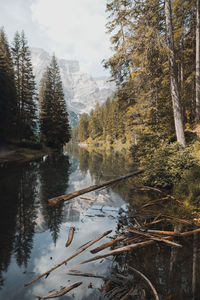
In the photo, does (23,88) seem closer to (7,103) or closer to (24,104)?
(24,104)

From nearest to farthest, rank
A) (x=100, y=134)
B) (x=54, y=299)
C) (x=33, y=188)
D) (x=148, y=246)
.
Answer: (x=54, y=299)
(x=148, y=246)
(x=33, y=188)
(x=100, y=134)

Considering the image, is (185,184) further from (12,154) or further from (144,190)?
(12,154)

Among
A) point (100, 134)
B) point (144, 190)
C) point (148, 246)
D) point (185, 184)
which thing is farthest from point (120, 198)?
point (100, 134)

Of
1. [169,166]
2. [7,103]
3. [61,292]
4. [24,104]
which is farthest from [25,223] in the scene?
[24,104]

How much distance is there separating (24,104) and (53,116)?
258 inches

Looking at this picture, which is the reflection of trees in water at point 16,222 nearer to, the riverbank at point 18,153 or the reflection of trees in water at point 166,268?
the reflection of trees in water at point 166,268

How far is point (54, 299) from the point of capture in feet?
10.0

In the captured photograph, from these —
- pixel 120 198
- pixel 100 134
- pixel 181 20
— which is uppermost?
pixel 181 20

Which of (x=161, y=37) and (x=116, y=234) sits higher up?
(x=161, y=37)

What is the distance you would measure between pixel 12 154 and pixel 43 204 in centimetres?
2123

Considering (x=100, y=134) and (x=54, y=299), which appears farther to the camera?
(x=100, y=134)

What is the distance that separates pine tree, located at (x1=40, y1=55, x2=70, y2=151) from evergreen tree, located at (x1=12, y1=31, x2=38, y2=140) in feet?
9.94

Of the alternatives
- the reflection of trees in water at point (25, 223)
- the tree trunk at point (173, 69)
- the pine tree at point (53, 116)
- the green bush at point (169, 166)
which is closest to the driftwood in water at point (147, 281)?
the reflection of trees in water at point (25, 223)

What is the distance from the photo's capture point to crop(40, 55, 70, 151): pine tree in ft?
126
